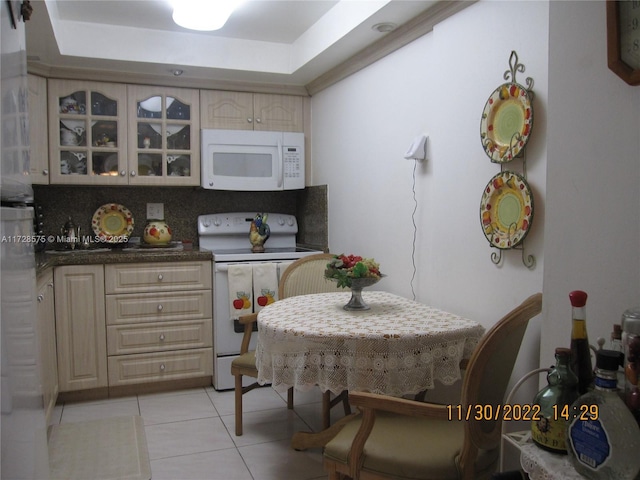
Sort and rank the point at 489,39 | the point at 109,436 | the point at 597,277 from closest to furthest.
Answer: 1. the point at 597,277
2. the point at 489,39
3. the point at 109,436

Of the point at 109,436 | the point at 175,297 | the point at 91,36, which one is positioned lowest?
the point at 109,436

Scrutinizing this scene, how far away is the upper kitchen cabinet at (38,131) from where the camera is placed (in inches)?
124

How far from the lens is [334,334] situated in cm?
180

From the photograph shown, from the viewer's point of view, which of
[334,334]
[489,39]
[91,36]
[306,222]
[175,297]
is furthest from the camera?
[306,222]

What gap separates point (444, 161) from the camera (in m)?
2.33

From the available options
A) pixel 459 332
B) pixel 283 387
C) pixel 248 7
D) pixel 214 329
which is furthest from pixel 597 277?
pixel 214 329

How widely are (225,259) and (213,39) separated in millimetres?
1415

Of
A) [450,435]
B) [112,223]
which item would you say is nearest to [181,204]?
[112,223]

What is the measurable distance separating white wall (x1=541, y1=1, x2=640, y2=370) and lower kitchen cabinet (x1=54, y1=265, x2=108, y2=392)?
9.09ft

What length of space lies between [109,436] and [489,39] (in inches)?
104

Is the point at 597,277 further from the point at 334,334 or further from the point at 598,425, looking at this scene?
the point at 334,334

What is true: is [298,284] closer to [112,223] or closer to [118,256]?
[118,256]

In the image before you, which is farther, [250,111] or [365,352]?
[250,111]

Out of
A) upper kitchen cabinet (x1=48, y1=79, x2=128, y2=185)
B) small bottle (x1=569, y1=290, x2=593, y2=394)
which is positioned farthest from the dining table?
upper kitchen cabinet (x1=48, y1=79, x2=128, y2=185)
